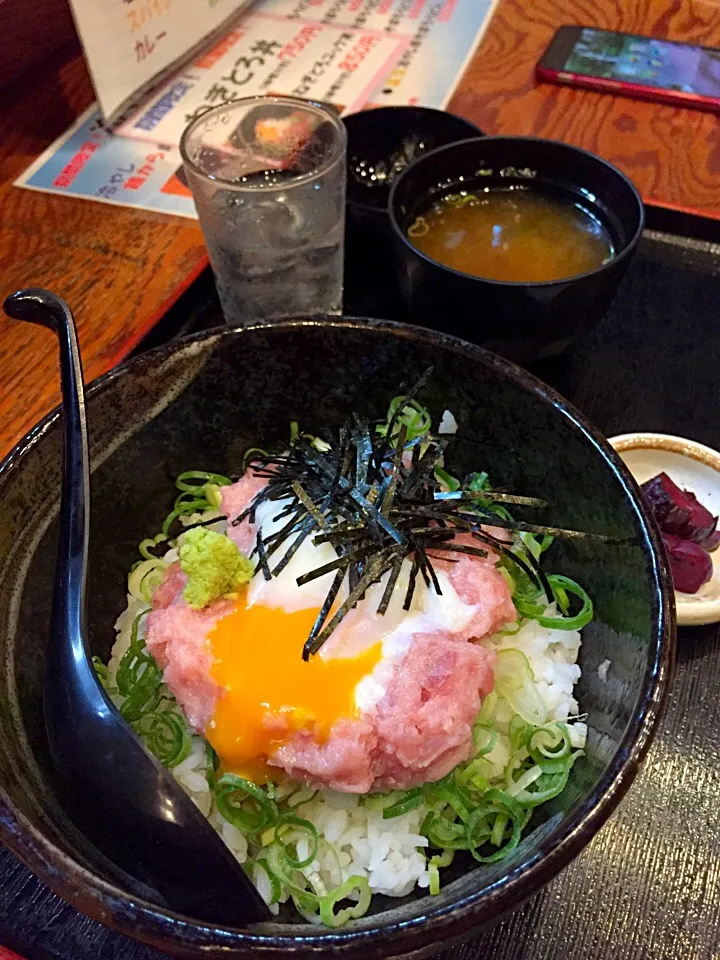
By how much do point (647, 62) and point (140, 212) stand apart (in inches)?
70.5

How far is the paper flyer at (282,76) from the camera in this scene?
2.31 metres

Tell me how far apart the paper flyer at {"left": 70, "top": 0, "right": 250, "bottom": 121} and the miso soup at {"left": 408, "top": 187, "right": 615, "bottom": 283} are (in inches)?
48.0

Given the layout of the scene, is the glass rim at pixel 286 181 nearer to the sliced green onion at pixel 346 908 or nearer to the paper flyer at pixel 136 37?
the paper flyer at pixel 136 37

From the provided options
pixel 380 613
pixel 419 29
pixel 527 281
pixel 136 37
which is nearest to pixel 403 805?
pixel 380 613

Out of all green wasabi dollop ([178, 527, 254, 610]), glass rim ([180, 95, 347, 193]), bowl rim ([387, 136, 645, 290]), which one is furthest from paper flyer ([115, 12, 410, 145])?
green wasabi dollop ([178, 527, 254, 610])

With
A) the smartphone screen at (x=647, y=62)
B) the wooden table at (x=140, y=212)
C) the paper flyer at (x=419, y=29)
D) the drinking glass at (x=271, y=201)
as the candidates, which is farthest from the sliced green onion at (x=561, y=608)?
the smartphone screen at (x=647, y=62)

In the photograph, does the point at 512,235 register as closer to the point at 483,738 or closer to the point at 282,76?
the point at 483,738

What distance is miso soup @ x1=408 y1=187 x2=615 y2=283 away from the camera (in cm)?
179

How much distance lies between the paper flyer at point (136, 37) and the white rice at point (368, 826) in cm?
208

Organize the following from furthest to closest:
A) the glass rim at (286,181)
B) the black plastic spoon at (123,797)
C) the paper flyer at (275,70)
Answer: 1. the paper flyer at (275,70)
2. the glass rim at (286,181)
3. the black plastic spoon at (123,797)

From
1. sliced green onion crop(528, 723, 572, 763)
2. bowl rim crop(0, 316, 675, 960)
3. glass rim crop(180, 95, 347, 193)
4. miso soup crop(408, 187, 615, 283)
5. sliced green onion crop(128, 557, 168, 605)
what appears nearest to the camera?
bowl rim crop(0, 316, 675, 960)

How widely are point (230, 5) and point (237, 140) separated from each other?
4.16 feet

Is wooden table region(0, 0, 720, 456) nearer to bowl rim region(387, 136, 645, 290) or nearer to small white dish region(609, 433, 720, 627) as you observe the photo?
bowl rim region(387, 136, 645, 290)

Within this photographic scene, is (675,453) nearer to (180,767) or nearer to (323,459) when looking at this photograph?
(323,459)
